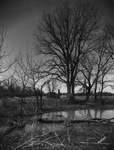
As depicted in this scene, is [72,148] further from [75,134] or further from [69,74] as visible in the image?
[69,74]

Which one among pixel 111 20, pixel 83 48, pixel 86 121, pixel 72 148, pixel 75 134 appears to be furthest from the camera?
pixel 83 48

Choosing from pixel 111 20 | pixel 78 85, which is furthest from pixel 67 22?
pixel 78 85

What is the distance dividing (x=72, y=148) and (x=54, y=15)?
1686 centimetres

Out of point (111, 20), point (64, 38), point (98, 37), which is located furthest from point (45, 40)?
point (111, 20)

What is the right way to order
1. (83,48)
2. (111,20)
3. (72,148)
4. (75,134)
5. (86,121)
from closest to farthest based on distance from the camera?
(72,148) < (75,134) < (86,121) < (111,20) < (83,48)

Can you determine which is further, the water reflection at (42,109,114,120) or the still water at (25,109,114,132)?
the water reflection at (42,109,114,120)

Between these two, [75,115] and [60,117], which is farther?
[75,115]

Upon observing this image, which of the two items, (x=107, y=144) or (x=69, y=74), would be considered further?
(x=69, y=74)

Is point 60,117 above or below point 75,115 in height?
above

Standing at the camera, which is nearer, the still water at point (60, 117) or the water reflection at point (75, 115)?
the still water at point (60, 117)

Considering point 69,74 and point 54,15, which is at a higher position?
point 54,15

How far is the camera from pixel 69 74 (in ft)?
61.0

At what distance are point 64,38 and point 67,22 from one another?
1881 millimetres

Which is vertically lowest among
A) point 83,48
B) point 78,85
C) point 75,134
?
point 75,134
